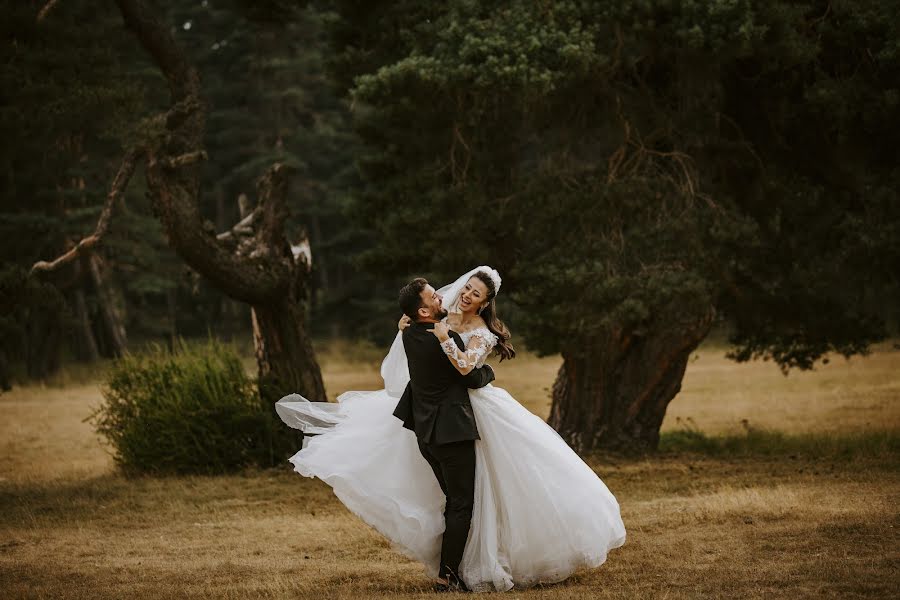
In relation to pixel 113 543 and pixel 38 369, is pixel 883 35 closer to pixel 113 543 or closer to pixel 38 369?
pixel 113 543

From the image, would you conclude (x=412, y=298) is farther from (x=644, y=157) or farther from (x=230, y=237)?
(x=644, y=157)

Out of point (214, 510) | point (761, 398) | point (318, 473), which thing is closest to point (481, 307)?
point (318, 473)

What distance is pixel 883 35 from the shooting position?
1152 centimetres

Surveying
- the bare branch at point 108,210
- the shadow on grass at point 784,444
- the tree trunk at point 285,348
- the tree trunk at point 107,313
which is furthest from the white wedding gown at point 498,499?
the tree trunk at point 107,313

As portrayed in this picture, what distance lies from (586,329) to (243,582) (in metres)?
6.27

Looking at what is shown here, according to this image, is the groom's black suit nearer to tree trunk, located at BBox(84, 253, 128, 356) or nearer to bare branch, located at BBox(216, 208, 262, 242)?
bare branch, located at BBox(216, 208, 262, 242)

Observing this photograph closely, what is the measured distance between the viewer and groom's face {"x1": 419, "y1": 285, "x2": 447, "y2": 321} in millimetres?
6164

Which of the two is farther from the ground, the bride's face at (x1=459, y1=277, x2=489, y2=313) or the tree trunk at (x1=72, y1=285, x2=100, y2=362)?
the bride's face at (x1=459, y1=277, x2=489, y2=313)

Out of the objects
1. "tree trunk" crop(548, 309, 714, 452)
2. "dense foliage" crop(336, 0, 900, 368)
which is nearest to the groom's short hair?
"dense foliage" crop(336, 0, 900, 368)

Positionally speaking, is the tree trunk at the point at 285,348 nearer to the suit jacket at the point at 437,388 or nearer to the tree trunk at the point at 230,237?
the tree trunk at the point at 230,237

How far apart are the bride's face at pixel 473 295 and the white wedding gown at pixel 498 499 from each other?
0.16 m

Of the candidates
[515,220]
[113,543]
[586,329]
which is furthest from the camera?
[515,220]

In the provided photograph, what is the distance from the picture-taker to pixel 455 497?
20.3 ft

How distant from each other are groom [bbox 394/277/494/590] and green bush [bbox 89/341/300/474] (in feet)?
23.5
